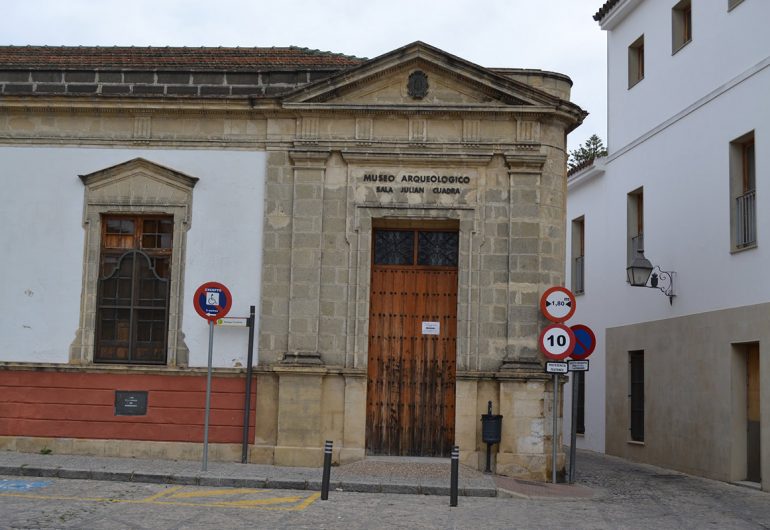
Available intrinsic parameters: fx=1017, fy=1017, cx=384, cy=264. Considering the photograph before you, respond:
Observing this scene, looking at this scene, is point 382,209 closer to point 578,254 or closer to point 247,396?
point 247,396

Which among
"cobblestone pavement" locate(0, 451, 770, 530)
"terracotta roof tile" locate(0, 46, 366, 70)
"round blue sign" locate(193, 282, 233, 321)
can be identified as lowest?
"cobblestone pavement" locate(0, 451, 770, 530)

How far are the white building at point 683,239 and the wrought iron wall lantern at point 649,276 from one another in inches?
4.5

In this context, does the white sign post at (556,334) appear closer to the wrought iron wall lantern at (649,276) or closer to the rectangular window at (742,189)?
the rectangular window at (742,189)

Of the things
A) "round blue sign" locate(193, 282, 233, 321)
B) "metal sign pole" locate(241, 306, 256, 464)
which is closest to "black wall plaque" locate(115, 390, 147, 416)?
"metal sign pole" locate(241, 306, 256, 464)

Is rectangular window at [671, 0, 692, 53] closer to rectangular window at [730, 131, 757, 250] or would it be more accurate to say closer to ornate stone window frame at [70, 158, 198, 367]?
rectangular window at [730, 131, 757, 250]

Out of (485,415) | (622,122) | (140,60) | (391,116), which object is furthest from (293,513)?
(622,122)

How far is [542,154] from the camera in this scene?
1580cm

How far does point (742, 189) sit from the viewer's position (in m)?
16.8

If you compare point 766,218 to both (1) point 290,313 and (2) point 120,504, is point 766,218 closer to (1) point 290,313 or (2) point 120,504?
(1) point 290,313

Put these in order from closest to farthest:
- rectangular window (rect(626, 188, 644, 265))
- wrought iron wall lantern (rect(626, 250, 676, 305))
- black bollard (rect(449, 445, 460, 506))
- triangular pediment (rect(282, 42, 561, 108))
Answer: black bollard (rect(449, 445, 460, 506)) → triangular pediment (rect(282, 42, 561, 108)) → wrought iron wall lantern (rect(626, 250, 676, 305)) → rectangular window (rect(626, 188, 644, 265))

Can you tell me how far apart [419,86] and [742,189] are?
563 cm

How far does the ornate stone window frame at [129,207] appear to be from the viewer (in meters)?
16.0

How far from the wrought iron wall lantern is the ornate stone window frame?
8049 millimetres

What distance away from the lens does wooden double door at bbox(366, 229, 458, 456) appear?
621 inches
